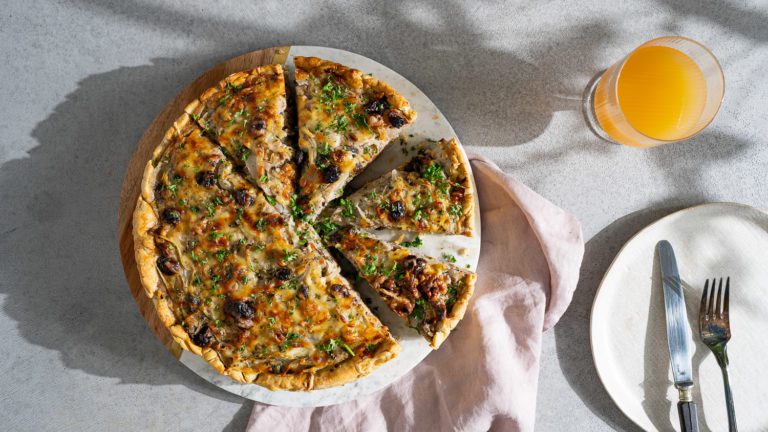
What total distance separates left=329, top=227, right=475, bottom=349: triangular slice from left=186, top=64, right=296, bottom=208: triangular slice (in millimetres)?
691

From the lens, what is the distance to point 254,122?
3.59 metres

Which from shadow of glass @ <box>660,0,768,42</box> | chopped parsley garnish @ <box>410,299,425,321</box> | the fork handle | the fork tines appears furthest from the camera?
shadow of glass @ <box>660,0,768,42</box>

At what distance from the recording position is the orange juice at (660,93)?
380 centimetres

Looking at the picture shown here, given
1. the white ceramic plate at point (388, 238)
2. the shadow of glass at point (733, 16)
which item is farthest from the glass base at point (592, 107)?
the white ceramic plate at point (388, 238)

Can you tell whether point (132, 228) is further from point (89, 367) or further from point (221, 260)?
point (89, 367)

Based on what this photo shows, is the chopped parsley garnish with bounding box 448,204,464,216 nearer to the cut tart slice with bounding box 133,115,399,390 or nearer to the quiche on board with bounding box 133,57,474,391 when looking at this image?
the quiche on board with bounding box 133,57,474,391

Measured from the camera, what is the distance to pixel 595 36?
4184 mm

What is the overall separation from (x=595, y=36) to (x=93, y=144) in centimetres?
397

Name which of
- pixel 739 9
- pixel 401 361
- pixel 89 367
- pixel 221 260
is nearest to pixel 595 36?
pixel 739 9

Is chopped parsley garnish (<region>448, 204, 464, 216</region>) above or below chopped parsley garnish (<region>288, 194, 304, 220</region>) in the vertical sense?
above

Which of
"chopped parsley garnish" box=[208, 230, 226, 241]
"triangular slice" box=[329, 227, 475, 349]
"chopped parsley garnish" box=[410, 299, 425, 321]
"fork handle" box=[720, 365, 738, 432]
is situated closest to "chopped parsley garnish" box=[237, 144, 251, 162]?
"chopped parsley garnish" box=[208, 230, 226, 241]

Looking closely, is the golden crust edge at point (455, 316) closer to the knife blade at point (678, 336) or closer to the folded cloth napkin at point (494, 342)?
the folded cloth napkin at point (494, 342)

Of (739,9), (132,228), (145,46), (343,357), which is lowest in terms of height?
(343,357)

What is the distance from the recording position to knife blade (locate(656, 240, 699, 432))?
395 centimetres
